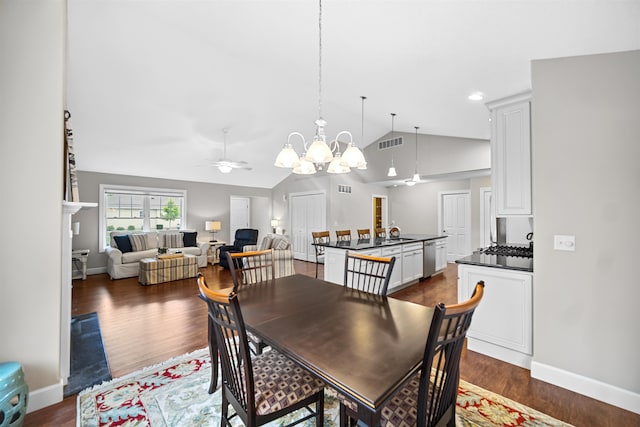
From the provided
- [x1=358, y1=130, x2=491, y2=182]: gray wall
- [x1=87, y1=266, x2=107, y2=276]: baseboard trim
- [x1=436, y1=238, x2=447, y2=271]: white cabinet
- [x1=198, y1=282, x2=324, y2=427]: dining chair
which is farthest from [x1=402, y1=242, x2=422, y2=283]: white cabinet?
[x1=87, y1=266, x2=107, y2=276]: baseboard trim

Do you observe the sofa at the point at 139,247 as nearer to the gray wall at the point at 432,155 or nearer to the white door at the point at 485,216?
the gray wall at the point at 432,155

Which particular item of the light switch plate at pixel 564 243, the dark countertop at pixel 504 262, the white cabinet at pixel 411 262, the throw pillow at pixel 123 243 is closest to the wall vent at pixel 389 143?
the white cabinet at pixel 411 262

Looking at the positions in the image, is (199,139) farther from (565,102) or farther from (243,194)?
(565,102)

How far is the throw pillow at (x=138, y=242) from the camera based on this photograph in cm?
595

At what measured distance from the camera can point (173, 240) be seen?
6.58 metres

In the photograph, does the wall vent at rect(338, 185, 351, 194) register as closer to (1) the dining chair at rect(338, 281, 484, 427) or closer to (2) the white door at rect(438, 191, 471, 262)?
(2) the white door at rect(438, 191, 471, 262)

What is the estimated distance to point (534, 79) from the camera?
6.97ft

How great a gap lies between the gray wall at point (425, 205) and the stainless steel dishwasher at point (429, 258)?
2.14 meters

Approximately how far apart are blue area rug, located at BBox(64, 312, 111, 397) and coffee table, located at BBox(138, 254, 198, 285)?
1673mm

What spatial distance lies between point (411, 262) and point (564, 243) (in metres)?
2.85

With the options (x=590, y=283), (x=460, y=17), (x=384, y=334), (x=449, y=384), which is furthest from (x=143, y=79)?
(x=590, y=283)

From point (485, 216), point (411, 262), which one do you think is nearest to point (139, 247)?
point (411, 262)

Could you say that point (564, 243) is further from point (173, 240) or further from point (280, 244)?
point (173, 240)

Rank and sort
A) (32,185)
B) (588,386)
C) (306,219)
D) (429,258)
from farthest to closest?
(306,219)
(429,258)
(588,386)
(32,185)
